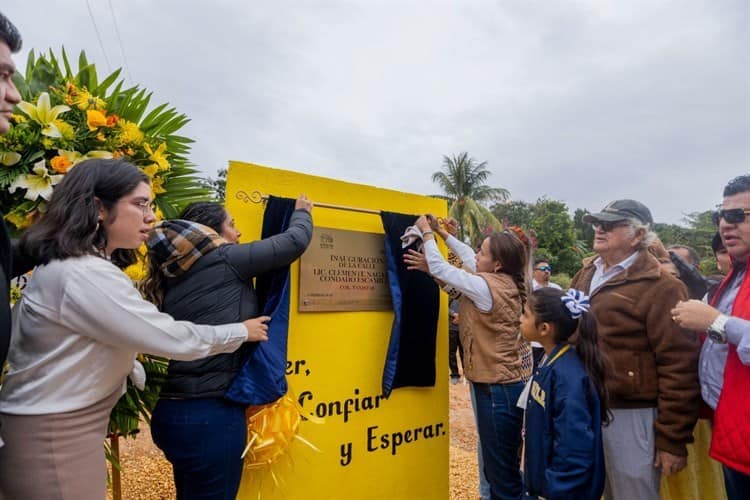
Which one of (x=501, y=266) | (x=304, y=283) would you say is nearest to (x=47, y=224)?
(x=304, y=283)

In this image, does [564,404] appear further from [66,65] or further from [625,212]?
[66,65]

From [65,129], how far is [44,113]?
0.09 metres

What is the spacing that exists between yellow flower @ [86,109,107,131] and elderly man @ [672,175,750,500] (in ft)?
9.12

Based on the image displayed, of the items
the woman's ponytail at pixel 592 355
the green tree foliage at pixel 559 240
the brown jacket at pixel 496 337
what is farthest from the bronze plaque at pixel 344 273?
the green tree foliage at pixel 559 240

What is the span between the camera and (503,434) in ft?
8.73

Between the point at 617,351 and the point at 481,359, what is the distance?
2.52ft

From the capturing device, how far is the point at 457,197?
2436 centimetres

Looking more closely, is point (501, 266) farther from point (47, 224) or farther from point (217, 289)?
point (47, 224)

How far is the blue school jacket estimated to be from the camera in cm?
187

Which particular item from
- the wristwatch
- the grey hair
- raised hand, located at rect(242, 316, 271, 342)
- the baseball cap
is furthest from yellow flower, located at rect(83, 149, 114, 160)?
the wristwatch

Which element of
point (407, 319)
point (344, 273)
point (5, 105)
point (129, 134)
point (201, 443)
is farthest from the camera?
point (407, 319)

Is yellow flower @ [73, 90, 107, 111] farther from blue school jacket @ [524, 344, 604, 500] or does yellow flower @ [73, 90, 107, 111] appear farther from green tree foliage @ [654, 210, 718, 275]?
green tree foliage @ [654, 210, 718, 275]

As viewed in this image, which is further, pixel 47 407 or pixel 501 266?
pixel 501 266

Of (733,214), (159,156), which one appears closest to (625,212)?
(733,214)
